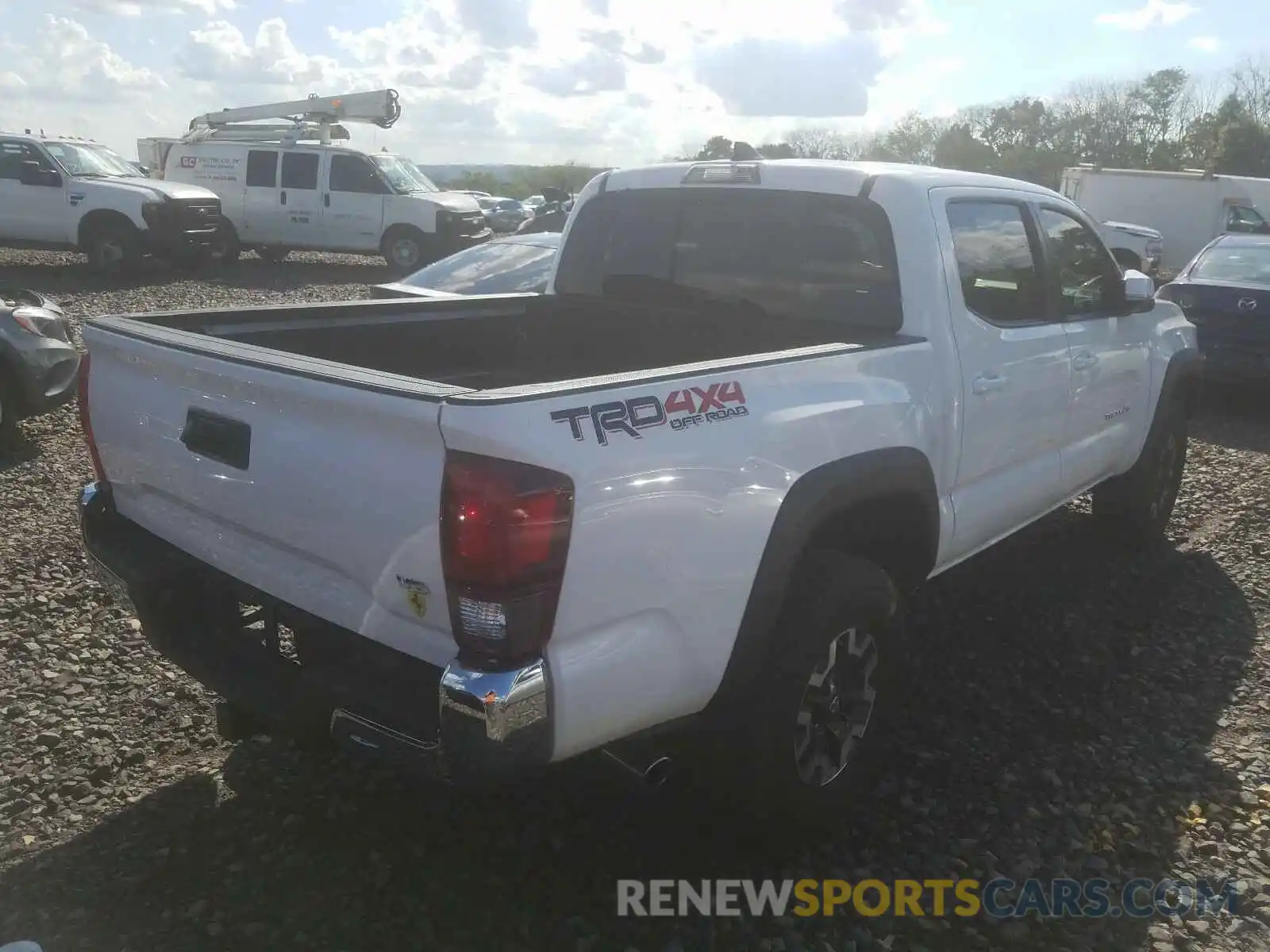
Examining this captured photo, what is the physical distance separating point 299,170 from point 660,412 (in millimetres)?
17509

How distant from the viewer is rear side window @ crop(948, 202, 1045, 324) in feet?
12.2

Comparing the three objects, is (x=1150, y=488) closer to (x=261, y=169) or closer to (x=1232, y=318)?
(x=1232, y=318)

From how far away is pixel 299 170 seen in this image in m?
18.2

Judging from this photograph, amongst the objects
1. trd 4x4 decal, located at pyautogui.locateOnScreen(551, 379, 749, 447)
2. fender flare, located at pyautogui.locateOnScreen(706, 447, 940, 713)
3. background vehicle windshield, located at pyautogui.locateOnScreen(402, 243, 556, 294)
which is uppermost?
background vehicle windshield, located at pyautogui.locateOnScreen(402, 243, 556, 294)

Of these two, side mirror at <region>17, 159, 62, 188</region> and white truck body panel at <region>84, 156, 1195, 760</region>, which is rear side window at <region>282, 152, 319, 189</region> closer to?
side mirror at <region>17, 159, 62, 188</region>

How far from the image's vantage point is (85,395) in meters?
3.23

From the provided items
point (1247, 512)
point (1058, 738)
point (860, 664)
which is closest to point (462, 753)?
A: point (860, 664)

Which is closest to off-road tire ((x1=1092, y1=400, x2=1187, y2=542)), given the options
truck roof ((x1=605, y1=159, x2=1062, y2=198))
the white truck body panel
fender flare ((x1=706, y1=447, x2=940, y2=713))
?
truck roof ((x1=605, y1=159, x2=1062, y2=198))

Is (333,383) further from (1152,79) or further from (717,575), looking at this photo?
(1152,79)

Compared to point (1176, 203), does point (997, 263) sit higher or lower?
lower

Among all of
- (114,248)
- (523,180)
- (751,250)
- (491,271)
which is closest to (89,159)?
(114,248)

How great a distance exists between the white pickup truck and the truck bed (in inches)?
0.5

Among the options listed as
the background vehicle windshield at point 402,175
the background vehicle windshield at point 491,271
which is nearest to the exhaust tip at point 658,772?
the background vehicle windshield at point 491,271

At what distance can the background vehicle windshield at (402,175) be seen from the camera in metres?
18.2
